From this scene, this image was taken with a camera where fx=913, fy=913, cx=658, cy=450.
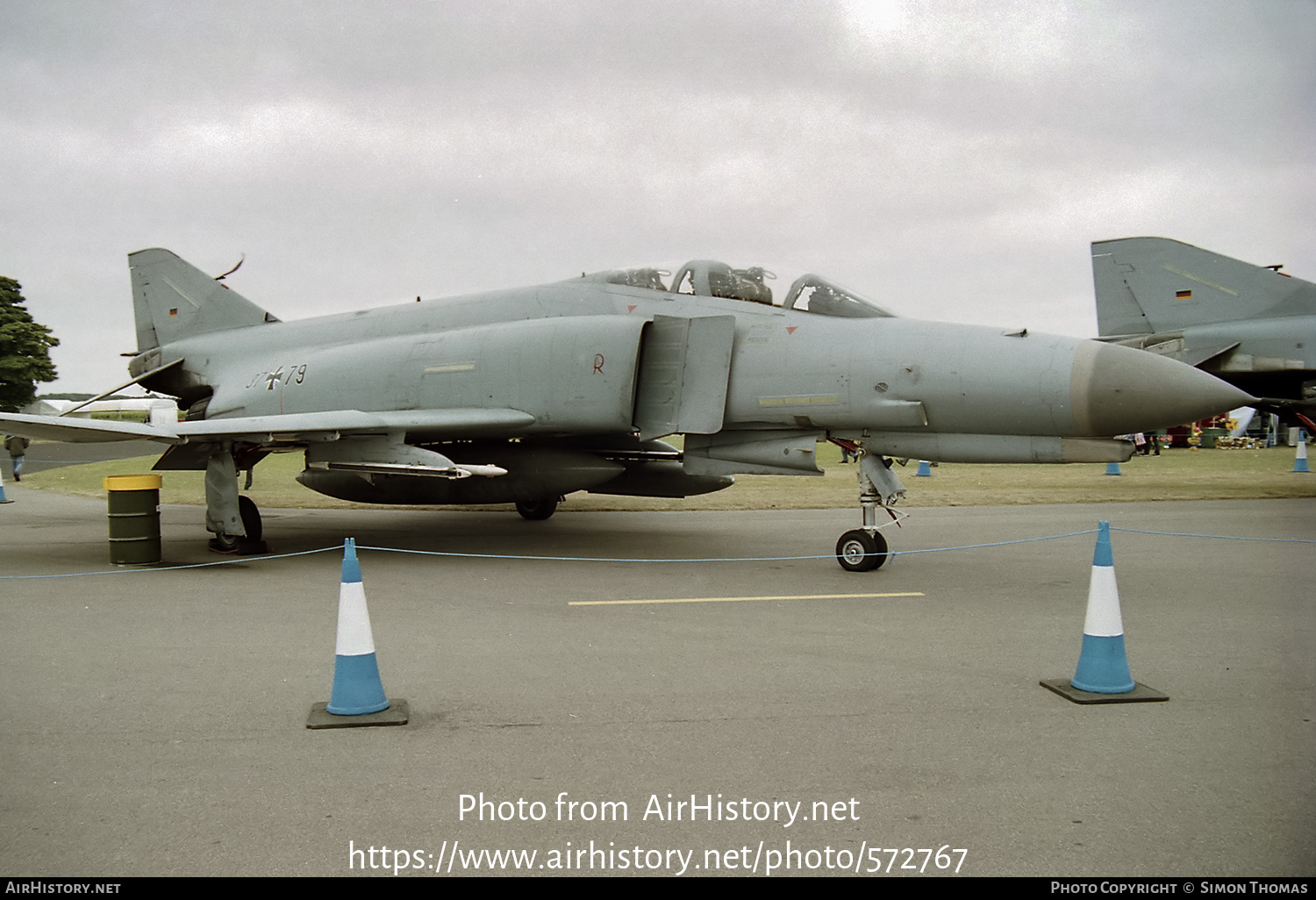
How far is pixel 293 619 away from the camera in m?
6.30

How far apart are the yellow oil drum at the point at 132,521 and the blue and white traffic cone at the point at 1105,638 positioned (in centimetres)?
817

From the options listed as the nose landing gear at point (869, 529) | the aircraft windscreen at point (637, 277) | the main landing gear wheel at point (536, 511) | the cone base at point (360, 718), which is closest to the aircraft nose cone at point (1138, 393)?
the nose landing gear at point (869, 529)

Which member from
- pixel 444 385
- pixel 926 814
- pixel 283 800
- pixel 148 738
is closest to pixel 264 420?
pixel 444 385

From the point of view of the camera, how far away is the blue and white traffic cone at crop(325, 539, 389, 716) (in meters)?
4.06

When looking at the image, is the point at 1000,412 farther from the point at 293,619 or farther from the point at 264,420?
the point at 264,420

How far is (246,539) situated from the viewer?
9.69 meters

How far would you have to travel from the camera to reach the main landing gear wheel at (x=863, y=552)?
26.3 feet

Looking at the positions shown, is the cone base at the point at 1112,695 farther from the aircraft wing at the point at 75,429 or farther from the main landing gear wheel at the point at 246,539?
the aircraft wing at the point at 75,429

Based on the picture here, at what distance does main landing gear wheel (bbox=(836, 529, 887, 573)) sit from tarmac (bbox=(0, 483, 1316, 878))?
0.59 feet

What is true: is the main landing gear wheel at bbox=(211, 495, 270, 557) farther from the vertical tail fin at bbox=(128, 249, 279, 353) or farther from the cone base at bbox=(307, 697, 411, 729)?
the cone base at bbox=(307, 697, 411, 729)

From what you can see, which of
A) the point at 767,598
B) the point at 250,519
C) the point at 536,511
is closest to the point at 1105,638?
the point at 767,598

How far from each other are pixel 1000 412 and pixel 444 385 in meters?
5.57

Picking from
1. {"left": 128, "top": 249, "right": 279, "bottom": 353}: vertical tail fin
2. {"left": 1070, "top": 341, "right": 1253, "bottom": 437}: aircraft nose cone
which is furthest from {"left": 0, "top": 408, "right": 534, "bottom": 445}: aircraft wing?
{"left": 1070, "top": 341, "right": 1253, "bottom": 437}: aircraft nose cone

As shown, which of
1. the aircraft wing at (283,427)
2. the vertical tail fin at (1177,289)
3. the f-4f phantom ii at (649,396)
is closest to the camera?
the f-4f phantom ii at (649,396)
